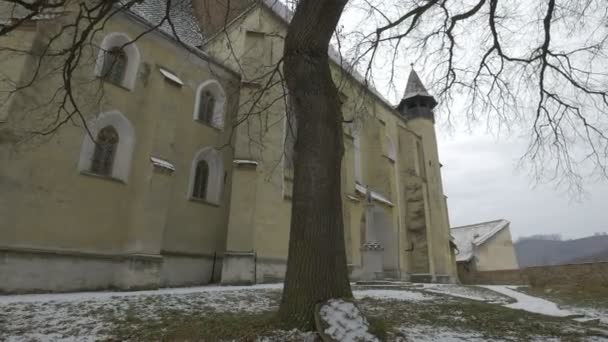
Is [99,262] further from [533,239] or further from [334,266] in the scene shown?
[533,239]

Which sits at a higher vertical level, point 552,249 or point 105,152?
point 552,249

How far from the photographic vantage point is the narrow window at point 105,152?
Answer: 10.3 meters

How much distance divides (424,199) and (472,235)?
677 inches

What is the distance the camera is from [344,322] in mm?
3781

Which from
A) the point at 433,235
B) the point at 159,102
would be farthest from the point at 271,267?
the point at 433,235

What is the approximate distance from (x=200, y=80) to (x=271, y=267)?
715 cm

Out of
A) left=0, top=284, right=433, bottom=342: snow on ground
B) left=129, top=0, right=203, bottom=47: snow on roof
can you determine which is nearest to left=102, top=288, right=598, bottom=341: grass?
left=0, top=284, right=433, bottom=342: snow on ground

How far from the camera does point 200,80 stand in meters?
13.4

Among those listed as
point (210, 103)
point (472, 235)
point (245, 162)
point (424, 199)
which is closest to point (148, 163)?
point (245, 162)

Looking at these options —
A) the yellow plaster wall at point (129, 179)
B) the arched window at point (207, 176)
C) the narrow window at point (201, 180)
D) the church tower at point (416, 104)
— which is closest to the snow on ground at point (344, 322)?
the yellow plaster wall at point (129, 179)

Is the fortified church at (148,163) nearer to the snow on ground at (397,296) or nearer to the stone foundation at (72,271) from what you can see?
the stone foundation at (72,271)

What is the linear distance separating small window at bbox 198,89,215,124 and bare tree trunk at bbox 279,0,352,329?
8718 mm

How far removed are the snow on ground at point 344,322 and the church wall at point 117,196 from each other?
522 cm

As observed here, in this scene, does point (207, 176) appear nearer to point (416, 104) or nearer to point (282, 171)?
point (282, 171)
